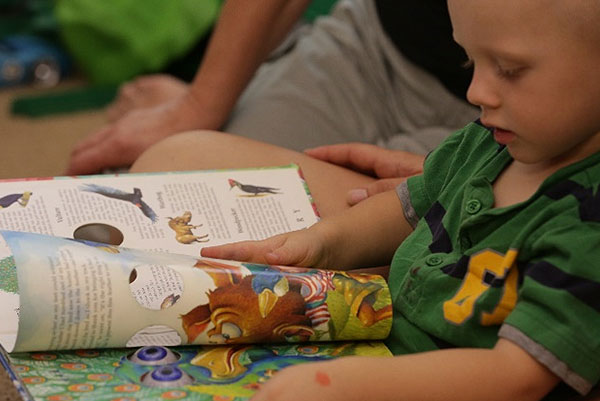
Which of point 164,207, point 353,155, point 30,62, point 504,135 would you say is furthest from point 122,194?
point 30,62

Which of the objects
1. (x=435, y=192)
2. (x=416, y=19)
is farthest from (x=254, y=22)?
(x=435, y=192)

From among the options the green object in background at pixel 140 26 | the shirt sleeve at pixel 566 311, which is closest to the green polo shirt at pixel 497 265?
the shirt sleeve at pixel 566 311

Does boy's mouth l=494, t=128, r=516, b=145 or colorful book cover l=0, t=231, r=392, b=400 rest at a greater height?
boy's mouth l=494, t=128, r=516, b=145

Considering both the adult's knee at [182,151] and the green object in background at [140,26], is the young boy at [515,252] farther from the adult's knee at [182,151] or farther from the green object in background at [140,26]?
the green object in background at [140,26]

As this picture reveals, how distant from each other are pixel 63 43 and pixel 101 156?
1.01 metres

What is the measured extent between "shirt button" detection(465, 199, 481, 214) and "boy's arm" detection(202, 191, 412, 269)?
14 centimetres

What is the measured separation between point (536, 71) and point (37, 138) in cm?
138

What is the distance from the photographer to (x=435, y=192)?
79cm

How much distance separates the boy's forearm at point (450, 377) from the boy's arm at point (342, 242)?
6.6 inches

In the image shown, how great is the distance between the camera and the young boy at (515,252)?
1.87 feet

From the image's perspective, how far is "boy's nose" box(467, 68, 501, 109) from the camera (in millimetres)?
607

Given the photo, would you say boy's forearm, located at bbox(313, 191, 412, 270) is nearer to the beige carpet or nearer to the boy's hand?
the boy's hand

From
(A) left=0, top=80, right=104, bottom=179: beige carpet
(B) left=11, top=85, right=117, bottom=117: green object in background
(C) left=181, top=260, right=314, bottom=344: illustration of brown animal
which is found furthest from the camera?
(B) left=11, top=85, right=117, bottom=117: green object in background

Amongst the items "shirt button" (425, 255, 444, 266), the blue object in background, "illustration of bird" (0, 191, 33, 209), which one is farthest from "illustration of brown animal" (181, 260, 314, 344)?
the blue object in background
